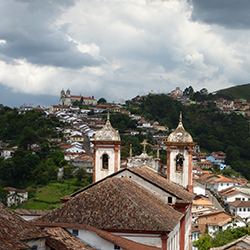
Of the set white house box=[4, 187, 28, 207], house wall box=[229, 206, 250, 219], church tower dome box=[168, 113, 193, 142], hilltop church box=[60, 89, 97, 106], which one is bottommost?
house wall box=[229, 206, 250, 219]

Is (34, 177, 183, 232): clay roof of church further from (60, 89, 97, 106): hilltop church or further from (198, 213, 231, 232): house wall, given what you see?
(60, 89, 97, 106): hilltop church

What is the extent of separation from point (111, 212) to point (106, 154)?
9.89 m

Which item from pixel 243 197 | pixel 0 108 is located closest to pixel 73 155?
pixel 243 197

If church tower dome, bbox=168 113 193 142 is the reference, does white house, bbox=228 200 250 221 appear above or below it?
below

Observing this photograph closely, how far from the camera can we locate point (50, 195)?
65125mm

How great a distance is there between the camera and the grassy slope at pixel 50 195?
59.8 meters

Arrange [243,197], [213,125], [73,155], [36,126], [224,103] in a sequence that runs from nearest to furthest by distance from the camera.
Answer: [243,197], [73,155], [36,126], [213,125], [224,103]

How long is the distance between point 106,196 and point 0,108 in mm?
125190

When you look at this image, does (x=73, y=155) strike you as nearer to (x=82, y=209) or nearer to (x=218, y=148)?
(x=218, y=148)

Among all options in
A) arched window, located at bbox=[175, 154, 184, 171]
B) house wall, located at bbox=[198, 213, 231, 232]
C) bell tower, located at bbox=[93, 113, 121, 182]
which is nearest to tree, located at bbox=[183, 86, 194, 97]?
house wall, located at bbox=[198, 213, 231, 232]

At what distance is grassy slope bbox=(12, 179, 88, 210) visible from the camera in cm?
5975

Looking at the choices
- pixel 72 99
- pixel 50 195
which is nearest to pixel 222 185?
pixel 50 195

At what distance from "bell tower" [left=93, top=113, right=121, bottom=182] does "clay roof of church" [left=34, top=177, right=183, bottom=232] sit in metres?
7.94

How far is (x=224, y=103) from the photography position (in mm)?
180125
